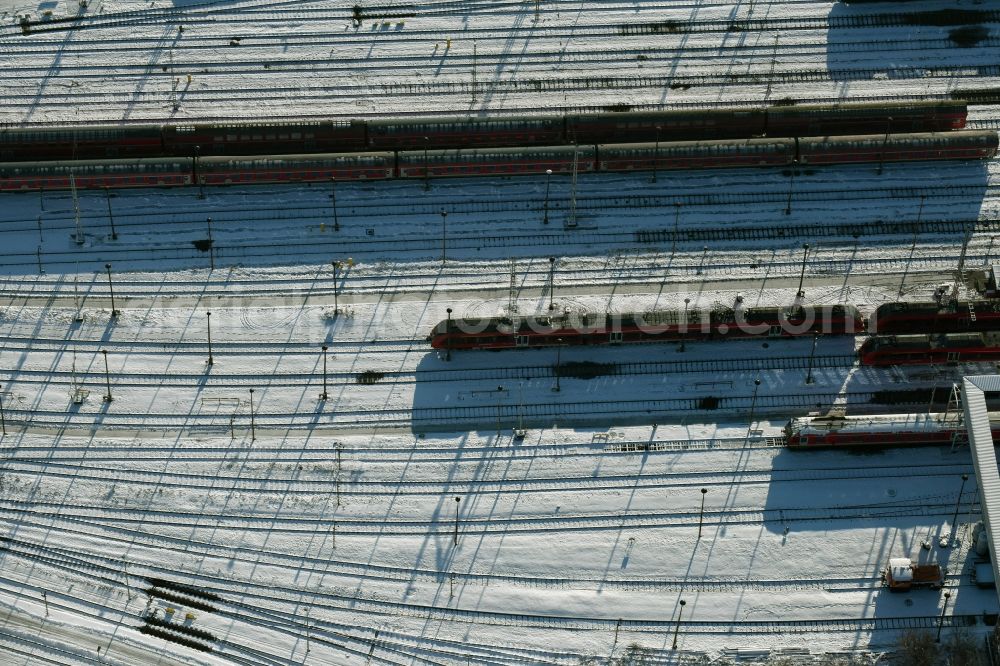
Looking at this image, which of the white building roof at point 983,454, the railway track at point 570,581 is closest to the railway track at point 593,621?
the railway track at point 570,581

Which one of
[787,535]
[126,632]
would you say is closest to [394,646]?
[126,632]

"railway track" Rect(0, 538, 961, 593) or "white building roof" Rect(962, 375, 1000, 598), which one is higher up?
"white building roof" Rect(962, 375, 1000, 598)

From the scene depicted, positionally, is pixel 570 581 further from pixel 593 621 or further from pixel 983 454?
pixel 983 454

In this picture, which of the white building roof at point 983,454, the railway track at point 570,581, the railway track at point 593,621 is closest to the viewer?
the white building roof at point 983,454

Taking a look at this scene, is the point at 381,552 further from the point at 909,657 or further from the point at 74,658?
the point at 909,657

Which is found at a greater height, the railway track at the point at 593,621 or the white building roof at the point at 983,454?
the white building roof at the point at 983,454

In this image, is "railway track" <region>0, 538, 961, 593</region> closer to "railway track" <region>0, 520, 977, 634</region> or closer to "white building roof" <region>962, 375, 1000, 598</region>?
"railway track" <region>0, 520, 977, 634</region>

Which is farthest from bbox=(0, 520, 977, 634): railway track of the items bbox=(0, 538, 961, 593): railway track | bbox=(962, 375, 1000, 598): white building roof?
bbox=(962, 375, 1000, 598): white building roof

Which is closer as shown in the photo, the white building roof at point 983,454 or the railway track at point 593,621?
the white building roof at point 983,454

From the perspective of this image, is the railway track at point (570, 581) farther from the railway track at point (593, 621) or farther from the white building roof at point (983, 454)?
the white building roof at point (983, 454)

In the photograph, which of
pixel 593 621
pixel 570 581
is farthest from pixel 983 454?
pixel 570 581

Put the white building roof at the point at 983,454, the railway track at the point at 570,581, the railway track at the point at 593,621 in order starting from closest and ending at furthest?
1. the white building roof at the point at 983,454
2. the railway track at the point at 593,621
3. the railway track at the point at 570,581
